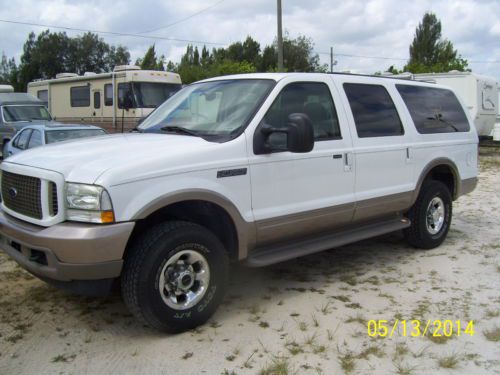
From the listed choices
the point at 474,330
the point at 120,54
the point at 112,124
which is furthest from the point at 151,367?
the point at 120,54

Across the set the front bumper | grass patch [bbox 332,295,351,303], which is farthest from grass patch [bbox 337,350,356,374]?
the front bumper

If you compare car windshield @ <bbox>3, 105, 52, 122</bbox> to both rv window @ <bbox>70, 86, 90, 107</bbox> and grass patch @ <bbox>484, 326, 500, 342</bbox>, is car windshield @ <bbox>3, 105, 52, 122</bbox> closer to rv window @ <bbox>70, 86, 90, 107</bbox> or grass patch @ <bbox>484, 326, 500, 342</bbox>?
rv window @ <bbox>70, 86, 90, 107</bbox>

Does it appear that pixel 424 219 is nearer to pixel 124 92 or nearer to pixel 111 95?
pixel 124 92

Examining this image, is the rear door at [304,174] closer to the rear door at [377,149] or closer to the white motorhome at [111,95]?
the rear door at [377,149]

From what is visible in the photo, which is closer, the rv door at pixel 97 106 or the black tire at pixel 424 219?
the black tire at pixel 424 219

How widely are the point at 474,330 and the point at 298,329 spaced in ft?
4.25

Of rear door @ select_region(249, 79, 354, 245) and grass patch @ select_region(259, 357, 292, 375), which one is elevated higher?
rear door @ select_region(249, 79, 354, 245)

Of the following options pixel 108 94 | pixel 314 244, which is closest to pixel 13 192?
pixel 314 244

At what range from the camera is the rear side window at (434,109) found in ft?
19.2

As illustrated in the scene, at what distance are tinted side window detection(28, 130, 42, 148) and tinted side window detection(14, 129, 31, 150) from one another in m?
0.18

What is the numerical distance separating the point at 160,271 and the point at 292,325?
110 centimetres

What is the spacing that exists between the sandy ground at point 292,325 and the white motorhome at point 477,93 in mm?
13101

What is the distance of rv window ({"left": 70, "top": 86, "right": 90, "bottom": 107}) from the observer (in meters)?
19.2

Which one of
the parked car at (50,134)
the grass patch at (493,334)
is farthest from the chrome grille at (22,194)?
the parked car at (50,134)
